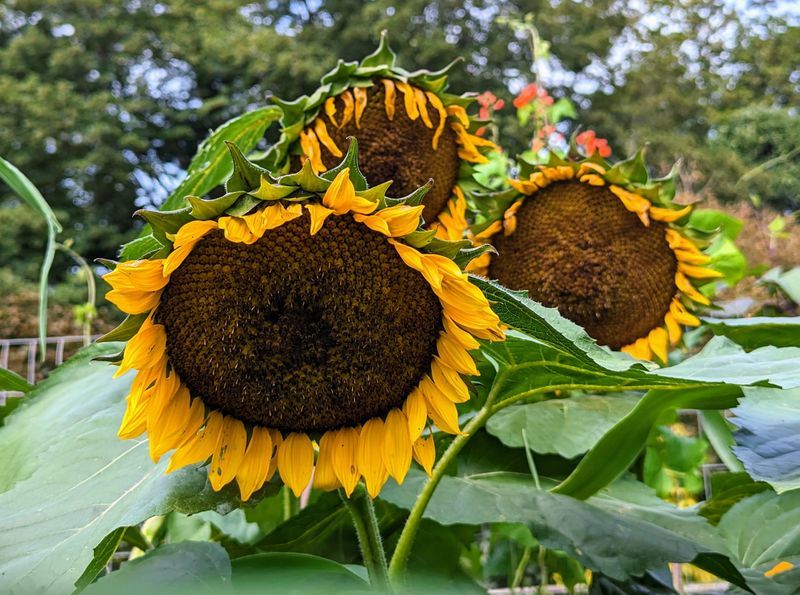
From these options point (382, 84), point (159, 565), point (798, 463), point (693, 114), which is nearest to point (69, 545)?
point (159, 565)

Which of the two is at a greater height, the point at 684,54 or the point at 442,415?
the point at 442,415

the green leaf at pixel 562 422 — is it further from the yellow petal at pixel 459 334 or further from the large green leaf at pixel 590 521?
the yellow petal at pixel 459 334

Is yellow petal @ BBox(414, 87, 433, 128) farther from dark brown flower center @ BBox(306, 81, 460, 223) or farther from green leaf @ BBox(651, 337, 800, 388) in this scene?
green leaf @ BBox(651, 337, 800, 388)

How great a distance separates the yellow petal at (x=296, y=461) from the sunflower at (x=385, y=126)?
10.7 inches

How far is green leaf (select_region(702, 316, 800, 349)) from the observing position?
519mm

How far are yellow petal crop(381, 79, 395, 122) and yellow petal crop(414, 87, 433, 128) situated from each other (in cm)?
2

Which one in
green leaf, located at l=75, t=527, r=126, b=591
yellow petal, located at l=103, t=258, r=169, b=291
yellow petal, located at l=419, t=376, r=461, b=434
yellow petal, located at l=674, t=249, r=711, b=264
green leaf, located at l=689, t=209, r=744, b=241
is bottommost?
green leaf, located at l=689, t=209, r=744, b=241

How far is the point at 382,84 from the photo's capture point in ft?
2.23

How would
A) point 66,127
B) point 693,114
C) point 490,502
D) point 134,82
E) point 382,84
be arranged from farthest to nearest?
1. point 693,114
2. point 134,82
3. point 66,127
4. point 382,84
5. point 490,502

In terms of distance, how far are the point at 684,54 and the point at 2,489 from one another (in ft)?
40.0

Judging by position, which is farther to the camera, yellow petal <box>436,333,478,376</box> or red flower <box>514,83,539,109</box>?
red flower <box>514,83,539,109</box>

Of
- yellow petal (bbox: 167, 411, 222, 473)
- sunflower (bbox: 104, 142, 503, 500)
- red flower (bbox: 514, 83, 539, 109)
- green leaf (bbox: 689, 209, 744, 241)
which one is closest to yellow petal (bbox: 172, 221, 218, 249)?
sunflower (bbox: 104, 142, 503, 500)

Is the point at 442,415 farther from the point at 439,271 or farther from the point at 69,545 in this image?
the point at 69,545

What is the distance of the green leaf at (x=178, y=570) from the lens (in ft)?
1.18
